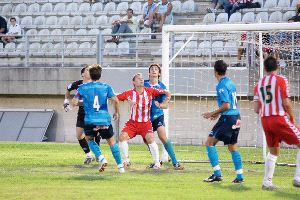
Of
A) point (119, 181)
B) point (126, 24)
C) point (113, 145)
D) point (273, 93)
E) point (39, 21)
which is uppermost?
point (39, 21)

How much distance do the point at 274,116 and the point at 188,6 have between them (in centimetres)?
1572

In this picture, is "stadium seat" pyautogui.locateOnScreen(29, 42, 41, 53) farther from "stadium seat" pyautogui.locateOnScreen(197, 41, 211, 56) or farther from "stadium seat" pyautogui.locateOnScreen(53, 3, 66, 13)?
"stadium seat" pyautogui.locateOnScreen(197, 41, 211, 56)

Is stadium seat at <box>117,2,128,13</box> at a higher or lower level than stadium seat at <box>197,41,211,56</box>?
higher

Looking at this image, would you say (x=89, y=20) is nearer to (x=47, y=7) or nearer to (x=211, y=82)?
(x=47, y=7)

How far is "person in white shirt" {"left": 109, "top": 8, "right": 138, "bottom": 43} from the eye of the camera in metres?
28.2

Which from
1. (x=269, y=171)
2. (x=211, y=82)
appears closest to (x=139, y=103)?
(x=269, y=171)

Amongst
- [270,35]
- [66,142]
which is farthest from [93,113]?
[66,142]

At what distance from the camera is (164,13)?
92.3 feet

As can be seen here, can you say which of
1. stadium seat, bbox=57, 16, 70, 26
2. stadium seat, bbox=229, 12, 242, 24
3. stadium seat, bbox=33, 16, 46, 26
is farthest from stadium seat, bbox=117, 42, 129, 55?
stadium seat, bbox=33, 16, 46, 26

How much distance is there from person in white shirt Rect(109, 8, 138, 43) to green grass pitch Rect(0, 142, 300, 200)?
8482 mm

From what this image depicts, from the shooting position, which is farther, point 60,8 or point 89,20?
point 60,8

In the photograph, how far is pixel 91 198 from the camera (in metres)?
12.9

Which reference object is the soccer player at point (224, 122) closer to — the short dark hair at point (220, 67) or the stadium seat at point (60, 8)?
the short dark hair at point (220, 67)

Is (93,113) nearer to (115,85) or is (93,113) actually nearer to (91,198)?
(91,198)
